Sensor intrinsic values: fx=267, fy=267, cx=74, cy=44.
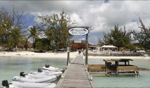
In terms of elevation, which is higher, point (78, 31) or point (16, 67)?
point (78, 31)

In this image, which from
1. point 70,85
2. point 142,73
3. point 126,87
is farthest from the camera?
point 142,73

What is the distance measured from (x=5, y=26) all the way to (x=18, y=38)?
16.6ft

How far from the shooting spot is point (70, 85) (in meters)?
15.9

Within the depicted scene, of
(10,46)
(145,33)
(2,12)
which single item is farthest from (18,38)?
(145,33)

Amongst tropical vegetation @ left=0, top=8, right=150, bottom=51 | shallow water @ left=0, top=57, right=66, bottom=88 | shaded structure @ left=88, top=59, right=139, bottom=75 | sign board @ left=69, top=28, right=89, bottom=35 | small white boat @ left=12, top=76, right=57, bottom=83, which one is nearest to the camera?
small white boat @ left=12, top=76, right=57, bottom=83

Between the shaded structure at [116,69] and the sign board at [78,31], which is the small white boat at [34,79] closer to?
the shaded structure at [116,69]

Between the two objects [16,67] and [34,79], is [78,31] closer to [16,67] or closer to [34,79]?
[34,79]

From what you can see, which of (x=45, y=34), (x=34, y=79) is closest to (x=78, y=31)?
(x=34, y=79)

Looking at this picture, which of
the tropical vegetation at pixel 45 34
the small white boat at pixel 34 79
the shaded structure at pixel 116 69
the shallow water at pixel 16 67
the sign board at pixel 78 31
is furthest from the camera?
the tropical vegetation at pixel 45 34

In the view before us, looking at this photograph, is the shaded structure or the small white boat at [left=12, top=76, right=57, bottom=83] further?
the shaded structure

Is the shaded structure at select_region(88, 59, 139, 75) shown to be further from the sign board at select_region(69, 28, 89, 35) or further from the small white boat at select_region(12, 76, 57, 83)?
the small white boat at select_region(12, 76, 57, 83)

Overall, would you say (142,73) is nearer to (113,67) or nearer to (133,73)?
(133,73)

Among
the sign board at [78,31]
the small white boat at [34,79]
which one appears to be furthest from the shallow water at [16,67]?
the sign board at [78,31]

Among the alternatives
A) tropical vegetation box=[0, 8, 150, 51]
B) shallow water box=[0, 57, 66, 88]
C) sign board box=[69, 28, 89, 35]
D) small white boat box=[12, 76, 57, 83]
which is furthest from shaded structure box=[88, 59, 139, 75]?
tropical vegetation box=[0, 8, 150, 51]
